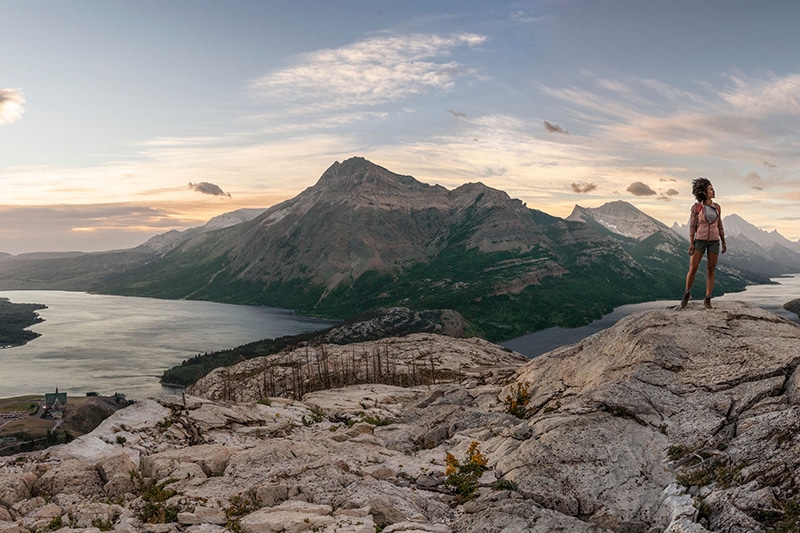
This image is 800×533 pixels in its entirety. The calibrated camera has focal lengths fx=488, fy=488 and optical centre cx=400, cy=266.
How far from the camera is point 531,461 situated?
58.6 feet

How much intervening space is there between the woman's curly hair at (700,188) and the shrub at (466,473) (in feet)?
49.7

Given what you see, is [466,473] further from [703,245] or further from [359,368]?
[359,368]

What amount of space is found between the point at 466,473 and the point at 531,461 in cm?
314

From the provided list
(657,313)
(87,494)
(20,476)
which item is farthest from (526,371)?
(20,476)

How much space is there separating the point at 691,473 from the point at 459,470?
8486mm

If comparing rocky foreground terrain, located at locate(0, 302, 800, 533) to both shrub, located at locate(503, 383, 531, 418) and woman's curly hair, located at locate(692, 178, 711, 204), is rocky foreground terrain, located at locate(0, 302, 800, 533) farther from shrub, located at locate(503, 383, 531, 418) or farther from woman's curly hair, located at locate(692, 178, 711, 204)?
woman's curly hair, located at locate(692, 178, 711, 204)

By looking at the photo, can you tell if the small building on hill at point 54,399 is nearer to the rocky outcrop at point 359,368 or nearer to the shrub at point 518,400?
the rocky outcrop at point 359,368

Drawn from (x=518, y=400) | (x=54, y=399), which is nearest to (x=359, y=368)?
(x=518, y=400)

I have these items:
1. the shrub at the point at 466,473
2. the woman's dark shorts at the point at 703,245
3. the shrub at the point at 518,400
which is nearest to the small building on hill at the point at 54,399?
the shrub at the point at 518,400

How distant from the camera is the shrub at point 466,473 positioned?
59.7ft

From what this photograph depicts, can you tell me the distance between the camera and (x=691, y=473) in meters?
15.5

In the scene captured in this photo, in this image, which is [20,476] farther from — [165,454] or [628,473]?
[628,473]

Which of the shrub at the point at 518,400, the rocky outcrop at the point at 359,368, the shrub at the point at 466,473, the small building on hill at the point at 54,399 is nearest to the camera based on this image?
the shrub at the point at 466,473

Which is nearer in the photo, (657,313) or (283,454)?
(283,454)
